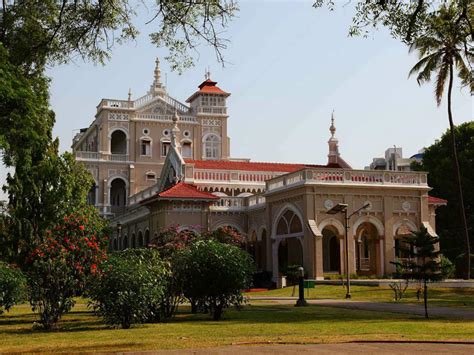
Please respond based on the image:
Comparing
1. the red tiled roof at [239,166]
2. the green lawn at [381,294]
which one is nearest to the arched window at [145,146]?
the red tiled roof at [239,166]

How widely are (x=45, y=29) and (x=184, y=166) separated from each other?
101 ft

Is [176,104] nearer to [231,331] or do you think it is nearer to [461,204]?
[461,204]

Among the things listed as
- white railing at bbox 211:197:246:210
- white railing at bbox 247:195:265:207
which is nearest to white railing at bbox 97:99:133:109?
white railing at bbox 211:197:246:210

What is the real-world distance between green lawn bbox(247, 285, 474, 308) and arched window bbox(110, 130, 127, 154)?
36.0m

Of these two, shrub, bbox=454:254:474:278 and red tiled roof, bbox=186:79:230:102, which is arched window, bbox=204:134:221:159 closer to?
red tiled roof, bbox=186:79:230:102

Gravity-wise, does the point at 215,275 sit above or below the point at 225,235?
below

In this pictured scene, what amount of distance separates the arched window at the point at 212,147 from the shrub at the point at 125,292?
2060 inches

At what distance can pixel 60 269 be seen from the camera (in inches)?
731

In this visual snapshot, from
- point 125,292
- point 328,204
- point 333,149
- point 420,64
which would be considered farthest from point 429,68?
point 125,292

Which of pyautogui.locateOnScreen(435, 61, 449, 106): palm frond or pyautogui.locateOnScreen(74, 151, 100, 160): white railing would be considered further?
pyautogui.locateOnScreen(74, 151, 100, 160): white railing

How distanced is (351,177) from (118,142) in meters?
36.5

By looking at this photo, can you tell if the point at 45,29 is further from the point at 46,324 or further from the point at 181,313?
the point at 181,313

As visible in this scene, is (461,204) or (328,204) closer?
(461,204)

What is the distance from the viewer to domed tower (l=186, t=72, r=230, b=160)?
70.7 meters
